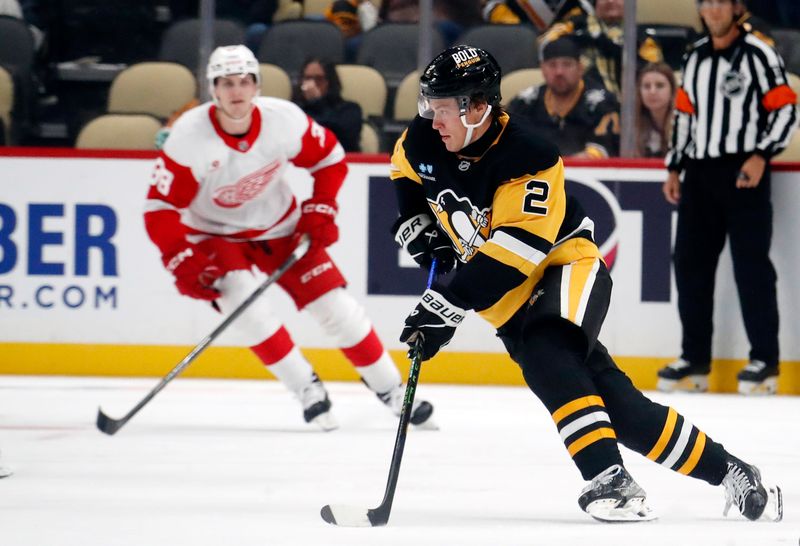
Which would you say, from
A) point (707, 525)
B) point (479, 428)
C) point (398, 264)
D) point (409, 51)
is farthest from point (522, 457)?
point (409, 51)

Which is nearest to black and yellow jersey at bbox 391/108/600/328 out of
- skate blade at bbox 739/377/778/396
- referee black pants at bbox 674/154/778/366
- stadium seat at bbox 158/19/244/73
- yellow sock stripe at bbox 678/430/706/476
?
yellow sock stripe at bbox 678/430/706/476

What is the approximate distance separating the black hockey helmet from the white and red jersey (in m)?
1.60

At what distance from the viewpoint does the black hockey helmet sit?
2.69m

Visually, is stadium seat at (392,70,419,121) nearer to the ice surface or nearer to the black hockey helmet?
the ice surface

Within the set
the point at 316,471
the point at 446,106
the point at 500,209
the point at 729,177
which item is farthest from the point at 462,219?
the point at 729,177

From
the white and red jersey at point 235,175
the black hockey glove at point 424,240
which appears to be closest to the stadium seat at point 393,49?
the white and red jersey at point 235,175

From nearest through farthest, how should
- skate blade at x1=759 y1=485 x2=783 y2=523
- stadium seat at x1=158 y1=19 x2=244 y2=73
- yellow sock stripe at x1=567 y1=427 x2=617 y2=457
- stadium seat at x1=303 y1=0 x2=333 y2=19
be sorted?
yellow sock stripe at x1=567 y1=427 x2=617 y2=457 < skate blade at x1=759 y1=485 x2=783 y2=523 < stadium seat at x1=158 y1=19 x2=244 y2=73 < stadium seat at x1=303 y1=0 x2=333 y2=19

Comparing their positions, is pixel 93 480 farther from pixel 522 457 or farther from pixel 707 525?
pixel 707 525

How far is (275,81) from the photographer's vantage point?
561 cm

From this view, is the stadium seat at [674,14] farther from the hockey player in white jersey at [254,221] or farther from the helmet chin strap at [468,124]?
the helmet chin strap at [468,124]

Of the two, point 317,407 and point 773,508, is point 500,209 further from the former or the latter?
point 317,407

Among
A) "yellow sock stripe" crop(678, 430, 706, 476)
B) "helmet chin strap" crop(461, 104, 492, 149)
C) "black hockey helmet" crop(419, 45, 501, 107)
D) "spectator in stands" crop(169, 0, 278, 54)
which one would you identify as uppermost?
"spectator in stands" crop(169, 0, 278, 54)

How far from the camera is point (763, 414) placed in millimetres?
4641

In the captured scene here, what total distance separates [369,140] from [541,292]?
9.32 ft
